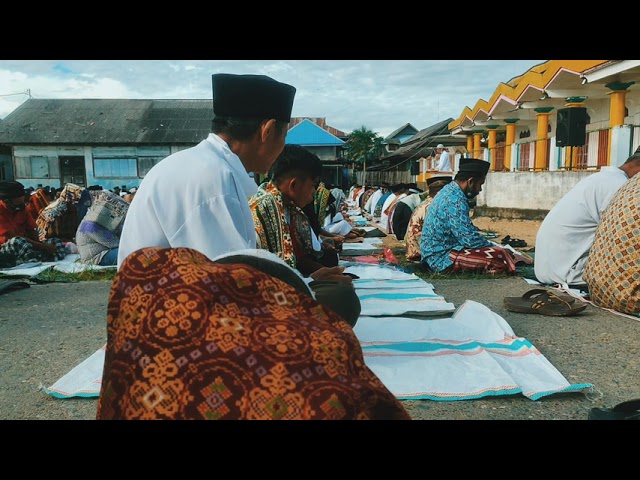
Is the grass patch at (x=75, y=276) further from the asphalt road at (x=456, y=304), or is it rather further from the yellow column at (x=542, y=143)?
the yellow column at (x=542, y=143)

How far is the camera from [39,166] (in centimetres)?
2520

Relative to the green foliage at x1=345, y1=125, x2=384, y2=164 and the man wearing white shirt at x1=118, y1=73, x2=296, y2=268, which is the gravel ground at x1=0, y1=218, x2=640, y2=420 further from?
the green foliage at x1=345, y1=125, x2=384, y2=164

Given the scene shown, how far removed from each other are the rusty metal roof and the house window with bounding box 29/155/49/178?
2.45 ft

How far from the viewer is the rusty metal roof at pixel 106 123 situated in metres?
24.9

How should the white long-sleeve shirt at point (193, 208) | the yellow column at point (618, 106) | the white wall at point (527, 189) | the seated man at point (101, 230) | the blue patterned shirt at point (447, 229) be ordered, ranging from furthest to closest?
the white wall at point (527, 189)
the yellow column at point (618, 106)
the seated man at point (101, 230)
the blue patterned shirt at point (447, 229)
the white long-sleeve shirt at point (193, 208)

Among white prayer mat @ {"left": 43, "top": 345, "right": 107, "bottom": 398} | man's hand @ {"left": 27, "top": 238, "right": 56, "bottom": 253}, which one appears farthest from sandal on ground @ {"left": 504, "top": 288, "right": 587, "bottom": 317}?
man's hand @ {"left": 27, "top": 238, "right": 56, "bottom": 253}

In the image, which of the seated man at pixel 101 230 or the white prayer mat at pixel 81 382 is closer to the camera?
the white prayer mat at pixel 81 382

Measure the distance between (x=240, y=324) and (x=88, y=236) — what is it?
239 inches

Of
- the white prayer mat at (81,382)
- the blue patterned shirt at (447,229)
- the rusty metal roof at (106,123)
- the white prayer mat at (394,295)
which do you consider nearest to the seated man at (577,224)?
the blue patterned shirt at (447,229)

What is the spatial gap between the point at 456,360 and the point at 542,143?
12.5 metres

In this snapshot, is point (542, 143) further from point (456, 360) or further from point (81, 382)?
point (81, 382)

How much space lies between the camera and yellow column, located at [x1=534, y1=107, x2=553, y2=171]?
1380 cm

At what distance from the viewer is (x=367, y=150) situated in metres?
46.2

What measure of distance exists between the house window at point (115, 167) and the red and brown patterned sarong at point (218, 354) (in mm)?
25335
